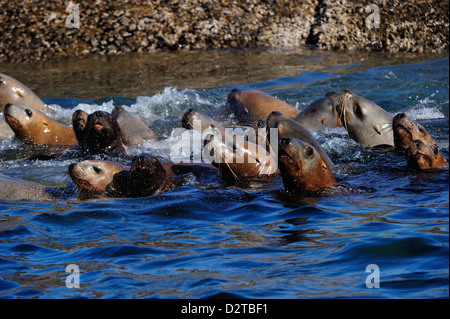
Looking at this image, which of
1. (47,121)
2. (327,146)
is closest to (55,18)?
(47,121)

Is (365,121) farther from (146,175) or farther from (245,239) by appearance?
(245,239)

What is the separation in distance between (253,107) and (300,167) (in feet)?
12.7

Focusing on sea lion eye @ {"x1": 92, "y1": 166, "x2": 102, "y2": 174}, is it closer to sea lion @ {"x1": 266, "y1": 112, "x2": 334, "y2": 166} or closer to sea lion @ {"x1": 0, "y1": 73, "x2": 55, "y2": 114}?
sea lion @ {"x1": 266, "y1": 112, "x2": 334, "y2": 166}

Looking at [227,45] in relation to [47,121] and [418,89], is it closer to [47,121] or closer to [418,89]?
[418,89]

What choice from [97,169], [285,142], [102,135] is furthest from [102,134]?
[285,142]

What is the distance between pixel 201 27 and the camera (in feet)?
52.5

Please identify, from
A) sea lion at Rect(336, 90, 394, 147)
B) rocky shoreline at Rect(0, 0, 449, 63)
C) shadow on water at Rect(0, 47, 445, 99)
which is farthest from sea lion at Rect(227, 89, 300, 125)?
rocky shoreline at Rect(0, 0, 449, 63)

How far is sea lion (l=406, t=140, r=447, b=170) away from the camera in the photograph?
23.6ft

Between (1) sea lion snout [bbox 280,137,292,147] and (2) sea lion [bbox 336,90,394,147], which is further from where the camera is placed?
(2) sea lion [bbox 336,90,394,147]

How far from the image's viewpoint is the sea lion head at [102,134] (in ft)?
29.6

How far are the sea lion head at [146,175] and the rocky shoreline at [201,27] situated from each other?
9022 mm

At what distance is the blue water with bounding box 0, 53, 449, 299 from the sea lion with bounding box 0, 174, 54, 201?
16cm

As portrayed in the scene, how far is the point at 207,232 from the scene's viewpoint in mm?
5836
